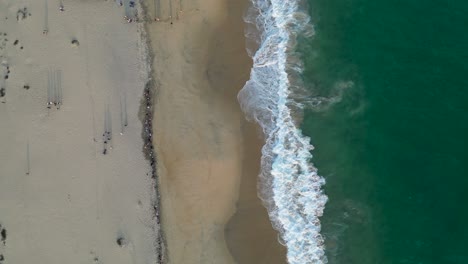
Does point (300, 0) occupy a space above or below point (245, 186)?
above

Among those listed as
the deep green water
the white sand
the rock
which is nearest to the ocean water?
the deep green water

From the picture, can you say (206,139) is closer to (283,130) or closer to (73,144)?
(283,130)

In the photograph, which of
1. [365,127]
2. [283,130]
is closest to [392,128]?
[365,127]

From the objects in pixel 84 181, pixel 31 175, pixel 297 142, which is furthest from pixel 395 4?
pixel 31 175

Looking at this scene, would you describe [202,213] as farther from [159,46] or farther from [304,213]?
[159,46]

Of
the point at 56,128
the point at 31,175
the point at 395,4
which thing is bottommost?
the point at 31,175

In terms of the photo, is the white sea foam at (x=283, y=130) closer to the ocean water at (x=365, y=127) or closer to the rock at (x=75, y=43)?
the ocean water at (x=365, y=127)
